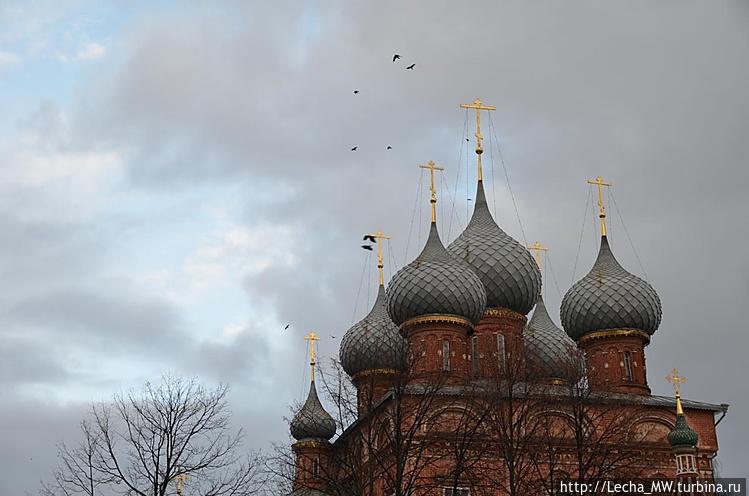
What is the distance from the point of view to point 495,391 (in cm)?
2467

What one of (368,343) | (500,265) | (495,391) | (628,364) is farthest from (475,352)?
(495,391)

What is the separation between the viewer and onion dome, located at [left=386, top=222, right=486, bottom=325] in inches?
1266

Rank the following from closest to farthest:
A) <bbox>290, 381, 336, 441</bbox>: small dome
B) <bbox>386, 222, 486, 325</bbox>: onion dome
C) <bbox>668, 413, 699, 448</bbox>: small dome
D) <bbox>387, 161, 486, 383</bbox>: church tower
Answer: <bbox>668, 413, 699, 448</bbox>: small dome, <bbox>387, 161, 486, 383</bbox>: church tower, <bbox>386, 222, 486, 325</bbox>: onion dome, <bbox>290, 381, 336, 441</bbox>: small dome

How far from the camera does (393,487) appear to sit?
22766mm

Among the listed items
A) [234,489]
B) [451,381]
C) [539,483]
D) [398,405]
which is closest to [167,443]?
[234,489]

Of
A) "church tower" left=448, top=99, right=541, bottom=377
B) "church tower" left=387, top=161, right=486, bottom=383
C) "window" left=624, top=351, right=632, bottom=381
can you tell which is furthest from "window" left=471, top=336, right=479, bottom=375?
"window" left=624, top=351, right=632, bottom=381

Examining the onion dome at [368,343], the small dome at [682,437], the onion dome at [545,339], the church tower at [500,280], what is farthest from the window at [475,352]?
the small dome at [682,437]

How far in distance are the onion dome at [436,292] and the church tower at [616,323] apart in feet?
12.2

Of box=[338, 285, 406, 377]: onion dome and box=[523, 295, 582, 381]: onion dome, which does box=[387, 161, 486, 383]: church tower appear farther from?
box=[338, 285, 406, 377]: onion dome

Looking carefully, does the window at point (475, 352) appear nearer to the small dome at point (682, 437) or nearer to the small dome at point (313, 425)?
the small dome at point (313, 425)

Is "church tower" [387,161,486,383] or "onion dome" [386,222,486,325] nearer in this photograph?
"church tower" [387,161,486,383]

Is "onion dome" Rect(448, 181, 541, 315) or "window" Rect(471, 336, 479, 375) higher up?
"onion dome" Rect(448, 181, 541, 315)

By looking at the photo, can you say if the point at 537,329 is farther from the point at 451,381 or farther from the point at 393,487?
the point at 393,487

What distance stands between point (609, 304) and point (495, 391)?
34.5 feet
